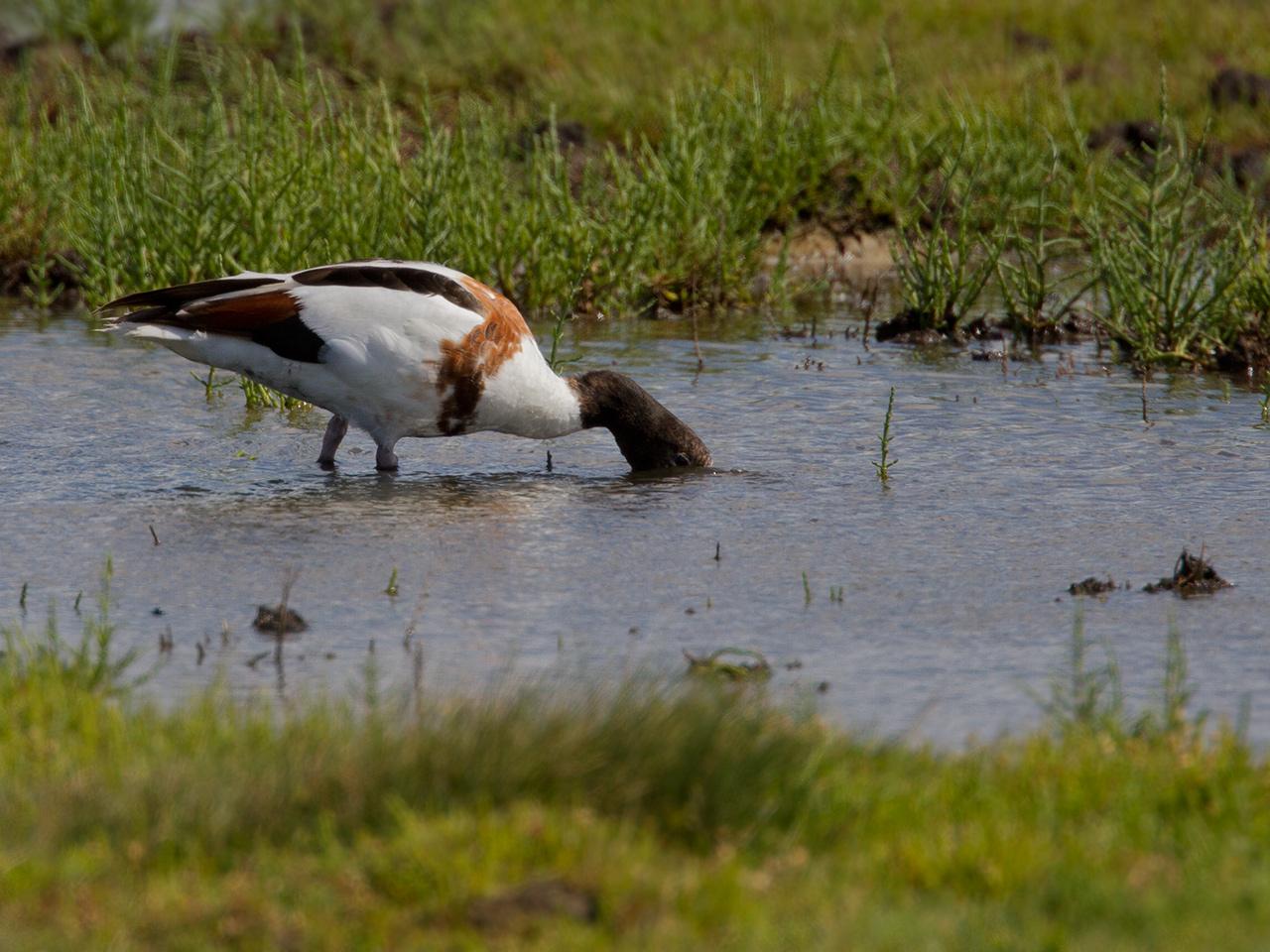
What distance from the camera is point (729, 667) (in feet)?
15.4

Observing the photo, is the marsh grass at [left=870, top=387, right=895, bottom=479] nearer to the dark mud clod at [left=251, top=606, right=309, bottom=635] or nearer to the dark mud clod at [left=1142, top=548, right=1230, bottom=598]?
the dark mud clod at [left=1142, top=548, right=1230, bottom=598]

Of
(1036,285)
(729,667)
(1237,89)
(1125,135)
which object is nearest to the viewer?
(729,667)

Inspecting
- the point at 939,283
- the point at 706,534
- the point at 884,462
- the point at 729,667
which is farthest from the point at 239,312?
the point at 939,283

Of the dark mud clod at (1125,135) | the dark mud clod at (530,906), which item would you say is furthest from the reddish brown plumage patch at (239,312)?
the dark mud clod at (1125,135)

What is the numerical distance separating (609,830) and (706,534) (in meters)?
2.96

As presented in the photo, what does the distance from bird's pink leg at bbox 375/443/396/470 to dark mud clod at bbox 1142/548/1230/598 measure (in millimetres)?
3066

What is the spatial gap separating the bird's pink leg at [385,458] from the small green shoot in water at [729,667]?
107 inches

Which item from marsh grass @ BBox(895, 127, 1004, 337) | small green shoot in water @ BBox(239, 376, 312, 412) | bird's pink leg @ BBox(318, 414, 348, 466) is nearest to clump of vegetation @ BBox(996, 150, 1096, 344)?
marsh grass @ BBox(895, 127, 1004, 337)

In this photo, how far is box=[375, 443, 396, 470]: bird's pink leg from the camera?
7289 mm

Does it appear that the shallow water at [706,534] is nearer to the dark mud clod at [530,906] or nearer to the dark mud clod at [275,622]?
the dark mud clod at [275,622]

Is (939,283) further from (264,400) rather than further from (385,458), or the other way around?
(385,458)

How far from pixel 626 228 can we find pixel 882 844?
7.34m

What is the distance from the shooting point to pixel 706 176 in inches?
444

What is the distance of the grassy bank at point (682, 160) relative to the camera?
369 inches
